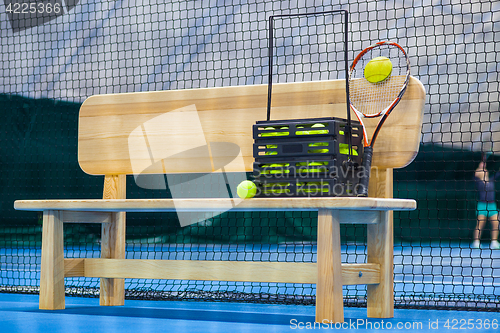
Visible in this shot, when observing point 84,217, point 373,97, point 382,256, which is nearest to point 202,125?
point 84,217

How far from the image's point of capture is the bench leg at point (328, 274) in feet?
6.13

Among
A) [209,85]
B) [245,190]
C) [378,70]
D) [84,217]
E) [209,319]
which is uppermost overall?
[209,85]

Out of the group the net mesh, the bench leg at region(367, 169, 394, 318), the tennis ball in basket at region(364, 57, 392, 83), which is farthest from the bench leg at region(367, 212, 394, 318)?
the net mesh

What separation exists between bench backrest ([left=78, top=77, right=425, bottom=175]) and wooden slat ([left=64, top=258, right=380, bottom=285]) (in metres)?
0.45

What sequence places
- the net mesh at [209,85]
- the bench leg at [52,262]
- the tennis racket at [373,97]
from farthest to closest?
the net mesh at [209,85]
the bench leg at [52,262]
the tennis racket at [373,97]

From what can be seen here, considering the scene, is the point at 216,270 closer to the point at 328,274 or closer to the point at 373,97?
the point at 328,274

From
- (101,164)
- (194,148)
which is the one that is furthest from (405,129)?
(101,164)

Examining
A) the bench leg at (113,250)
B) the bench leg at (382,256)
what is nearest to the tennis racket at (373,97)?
the bench leg at (382,256)

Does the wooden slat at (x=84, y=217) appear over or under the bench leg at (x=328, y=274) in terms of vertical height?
over

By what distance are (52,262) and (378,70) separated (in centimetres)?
145

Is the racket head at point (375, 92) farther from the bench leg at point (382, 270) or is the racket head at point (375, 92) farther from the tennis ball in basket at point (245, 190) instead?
the tennis ball in basket at point (245, 190)

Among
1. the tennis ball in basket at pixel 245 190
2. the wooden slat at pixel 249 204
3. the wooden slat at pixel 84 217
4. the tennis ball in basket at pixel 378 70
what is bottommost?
the wooden slat at pixel 84 217

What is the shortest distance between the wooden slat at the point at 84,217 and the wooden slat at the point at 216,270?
0.16m

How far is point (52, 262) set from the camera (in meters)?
2.36
